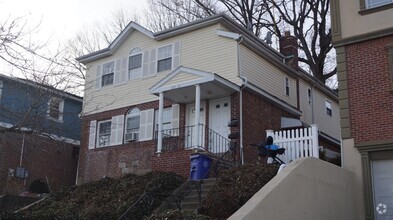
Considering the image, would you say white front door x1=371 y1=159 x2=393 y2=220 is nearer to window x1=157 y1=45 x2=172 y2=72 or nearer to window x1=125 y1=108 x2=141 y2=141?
window x1=157 y1=45 x2=172 y2=72

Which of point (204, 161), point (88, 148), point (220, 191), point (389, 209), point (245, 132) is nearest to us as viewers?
point (220, 191)

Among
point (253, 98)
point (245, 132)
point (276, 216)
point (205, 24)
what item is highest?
point (205, 24)

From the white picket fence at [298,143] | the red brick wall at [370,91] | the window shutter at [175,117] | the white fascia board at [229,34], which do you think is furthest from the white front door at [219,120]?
the red brick wall at [370,91]

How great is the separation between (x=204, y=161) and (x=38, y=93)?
5.26 metres

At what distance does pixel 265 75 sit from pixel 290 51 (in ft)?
12.1

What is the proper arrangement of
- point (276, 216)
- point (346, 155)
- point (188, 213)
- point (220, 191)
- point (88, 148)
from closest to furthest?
point (276, 216), point (188, 213), point (220, 191), point (346, 155), point (88, 148)

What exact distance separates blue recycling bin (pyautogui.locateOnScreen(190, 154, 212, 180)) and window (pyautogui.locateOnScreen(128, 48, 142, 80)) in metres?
7.01

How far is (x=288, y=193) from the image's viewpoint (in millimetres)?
9422

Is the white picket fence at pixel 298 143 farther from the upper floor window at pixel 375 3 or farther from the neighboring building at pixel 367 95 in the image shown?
the upper floor window at pixel 375 3

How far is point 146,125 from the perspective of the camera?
2006 cm

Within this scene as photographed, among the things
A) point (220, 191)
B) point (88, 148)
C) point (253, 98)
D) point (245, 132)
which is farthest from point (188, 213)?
point (88, 148)

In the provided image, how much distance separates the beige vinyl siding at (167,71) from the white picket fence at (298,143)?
169 inches

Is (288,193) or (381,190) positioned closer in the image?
(288,193)

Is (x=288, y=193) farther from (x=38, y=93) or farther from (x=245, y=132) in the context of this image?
(x=245, y=132)
